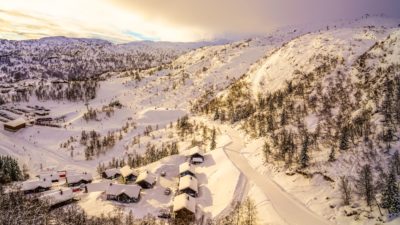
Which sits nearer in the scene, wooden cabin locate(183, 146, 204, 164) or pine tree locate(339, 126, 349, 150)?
pine tree locate(339, 126, 349, 150)

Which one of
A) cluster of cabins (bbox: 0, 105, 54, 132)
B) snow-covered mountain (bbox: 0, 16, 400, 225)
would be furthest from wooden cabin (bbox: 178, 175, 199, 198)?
cluster of cabins (bbox: 0, 105, 54, 132)

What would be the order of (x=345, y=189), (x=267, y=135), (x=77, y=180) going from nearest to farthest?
(x=345, y=189) → (x=77, y=180) → (x=267, y=135)

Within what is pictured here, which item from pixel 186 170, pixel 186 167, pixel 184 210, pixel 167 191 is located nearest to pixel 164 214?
pixel 184 210

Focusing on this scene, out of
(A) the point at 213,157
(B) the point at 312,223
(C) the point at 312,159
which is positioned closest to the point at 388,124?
(C) the point at 312,159

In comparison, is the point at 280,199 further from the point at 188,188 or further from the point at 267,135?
the point at 267,135

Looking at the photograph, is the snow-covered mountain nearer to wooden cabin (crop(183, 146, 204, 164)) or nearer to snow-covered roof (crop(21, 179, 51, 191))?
wooden cabin (crop(183, 146, 204, 164))

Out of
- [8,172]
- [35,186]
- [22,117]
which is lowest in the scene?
[8,172]

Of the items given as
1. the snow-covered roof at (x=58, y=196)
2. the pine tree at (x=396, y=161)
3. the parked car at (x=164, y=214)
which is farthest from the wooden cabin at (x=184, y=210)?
the pine tree at (x=396, y=161)
